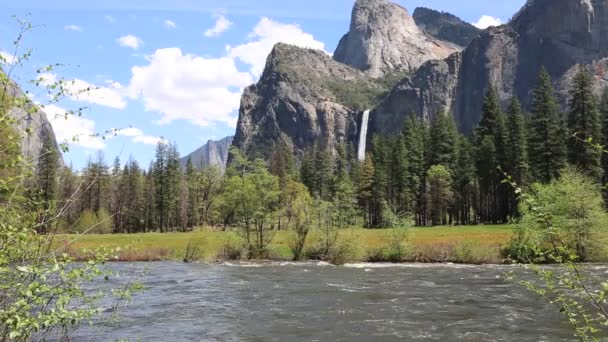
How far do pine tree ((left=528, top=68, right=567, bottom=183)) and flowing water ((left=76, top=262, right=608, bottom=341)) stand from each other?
118 ft

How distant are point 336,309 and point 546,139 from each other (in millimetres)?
56377

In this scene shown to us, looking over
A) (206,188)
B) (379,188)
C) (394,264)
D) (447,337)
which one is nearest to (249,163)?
(394,264)

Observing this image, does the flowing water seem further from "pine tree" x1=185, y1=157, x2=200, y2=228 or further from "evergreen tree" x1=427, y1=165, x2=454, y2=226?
"pine tree" x1=185, y1=157, x2=200, y2=228

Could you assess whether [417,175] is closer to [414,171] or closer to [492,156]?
[414,171]

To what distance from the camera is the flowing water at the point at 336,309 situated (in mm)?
18172

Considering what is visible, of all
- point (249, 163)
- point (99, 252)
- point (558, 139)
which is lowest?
point (99, 252)

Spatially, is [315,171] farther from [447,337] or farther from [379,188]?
[447,337]

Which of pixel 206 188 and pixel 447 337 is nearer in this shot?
pixel 447 337

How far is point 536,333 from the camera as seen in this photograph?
58.6 ft

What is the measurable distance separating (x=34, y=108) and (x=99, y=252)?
67.9 inches

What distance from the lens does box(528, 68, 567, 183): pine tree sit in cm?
6775

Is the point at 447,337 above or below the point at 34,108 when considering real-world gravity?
below

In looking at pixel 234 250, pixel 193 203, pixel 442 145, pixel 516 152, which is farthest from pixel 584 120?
pixel 193 203

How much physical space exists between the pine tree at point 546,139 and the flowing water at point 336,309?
3588cm
